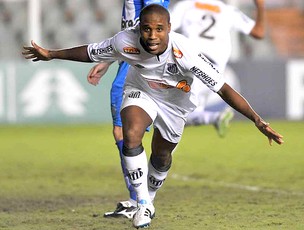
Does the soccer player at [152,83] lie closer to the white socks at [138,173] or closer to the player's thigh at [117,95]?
the white socks at [138,173]

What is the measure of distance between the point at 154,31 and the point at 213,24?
15.9 feet

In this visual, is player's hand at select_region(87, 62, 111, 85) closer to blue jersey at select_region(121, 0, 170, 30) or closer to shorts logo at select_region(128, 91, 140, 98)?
blue jersey at select_region(121, 0, 170, 30)

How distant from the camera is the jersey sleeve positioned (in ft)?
24.4

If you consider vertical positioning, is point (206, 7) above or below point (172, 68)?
below

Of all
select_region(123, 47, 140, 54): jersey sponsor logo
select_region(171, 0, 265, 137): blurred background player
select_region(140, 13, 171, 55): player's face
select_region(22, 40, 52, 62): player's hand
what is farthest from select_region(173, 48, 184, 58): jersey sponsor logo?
select_region(171, 0, 265, 137): blurred background player

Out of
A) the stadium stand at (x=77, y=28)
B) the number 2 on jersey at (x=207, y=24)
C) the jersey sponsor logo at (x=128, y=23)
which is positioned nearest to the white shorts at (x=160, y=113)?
the jersey sponsor logo at (x=128, y=23)

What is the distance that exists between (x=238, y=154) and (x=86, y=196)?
5.00 m

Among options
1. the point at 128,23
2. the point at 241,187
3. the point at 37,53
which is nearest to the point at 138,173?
the point at 37,53

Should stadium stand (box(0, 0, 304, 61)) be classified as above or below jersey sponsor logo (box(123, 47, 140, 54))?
below

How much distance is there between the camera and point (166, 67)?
7.32 metres

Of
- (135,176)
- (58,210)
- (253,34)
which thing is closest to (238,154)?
(253,34)

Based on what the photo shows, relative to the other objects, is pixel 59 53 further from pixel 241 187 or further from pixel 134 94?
pixel 241 187

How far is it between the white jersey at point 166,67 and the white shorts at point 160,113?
38mm

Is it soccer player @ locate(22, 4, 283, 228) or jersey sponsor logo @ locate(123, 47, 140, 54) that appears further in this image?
jersey sponsor logo @ locate(123, 47, 140, 54)
